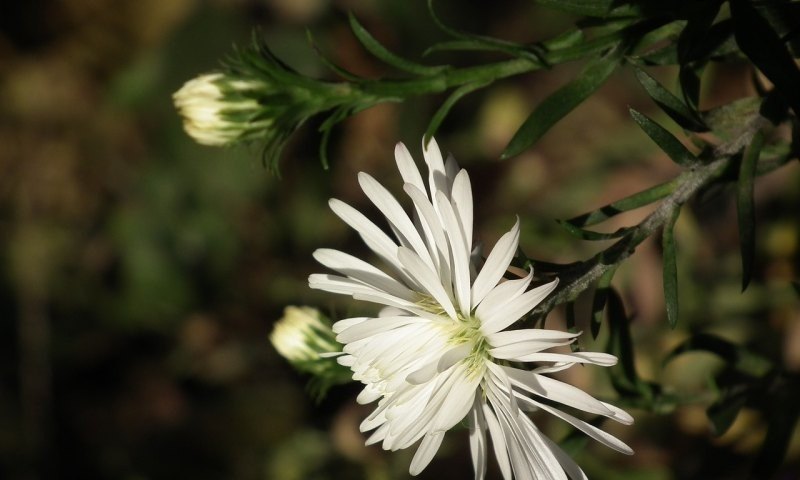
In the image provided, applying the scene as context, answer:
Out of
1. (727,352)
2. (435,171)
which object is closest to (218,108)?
(435,171)

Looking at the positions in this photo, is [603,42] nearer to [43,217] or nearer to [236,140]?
[236,140]

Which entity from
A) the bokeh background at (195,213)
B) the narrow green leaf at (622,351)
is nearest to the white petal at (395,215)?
the narrow green leaf at (622,351)

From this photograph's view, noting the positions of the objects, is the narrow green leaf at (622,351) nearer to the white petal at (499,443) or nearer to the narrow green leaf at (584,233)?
the narrow green leaf at (584,233)

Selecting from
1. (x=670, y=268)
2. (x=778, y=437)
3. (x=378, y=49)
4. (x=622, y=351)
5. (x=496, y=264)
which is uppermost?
(x=378, y=49)

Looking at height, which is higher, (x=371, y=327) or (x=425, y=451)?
(x=371, y=327)

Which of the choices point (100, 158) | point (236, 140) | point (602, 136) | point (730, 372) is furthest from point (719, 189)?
point (100, 158)

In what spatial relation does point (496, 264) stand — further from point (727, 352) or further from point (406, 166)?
point (727, 352)

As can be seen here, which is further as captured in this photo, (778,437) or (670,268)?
(778,437)
